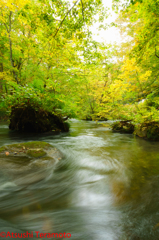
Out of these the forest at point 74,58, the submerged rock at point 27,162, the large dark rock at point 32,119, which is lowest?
the submerged rock at point 27,162

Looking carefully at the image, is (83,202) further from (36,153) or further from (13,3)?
(13,3)

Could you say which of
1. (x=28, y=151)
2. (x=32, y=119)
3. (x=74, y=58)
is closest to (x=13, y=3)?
(x=74, y=58)

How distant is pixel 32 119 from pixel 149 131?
6.47 metres

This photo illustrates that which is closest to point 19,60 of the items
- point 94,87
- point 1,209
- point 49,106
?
point 49,106

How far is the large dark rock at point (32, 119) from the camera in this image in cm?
612

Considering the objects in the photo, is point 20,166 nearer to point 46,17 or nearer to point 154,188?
point 154,188

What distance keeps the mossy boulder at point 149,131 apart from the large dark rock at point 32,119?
5.09 meters

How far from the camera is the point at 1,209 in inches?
62.9

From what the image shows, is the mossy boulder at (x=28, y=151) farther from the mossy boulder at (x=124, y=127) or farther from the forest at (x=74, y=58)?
the mossy boulder at (x=124, y=127)

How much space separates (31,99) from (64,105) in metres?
2.08

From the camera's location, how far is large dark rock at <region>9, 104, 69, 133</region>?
612cm

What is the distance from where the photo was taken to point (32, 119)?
6.42 metres

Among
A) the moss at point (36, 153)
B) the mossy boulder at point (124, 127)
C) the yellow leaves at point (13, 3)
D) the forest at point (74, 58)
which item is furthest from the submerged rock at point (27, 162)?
the yellow leaves at point (13, 3)

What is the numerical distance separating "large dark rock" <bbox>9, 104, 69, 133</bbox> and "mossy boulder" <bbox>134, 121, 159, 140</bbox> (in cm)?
509
